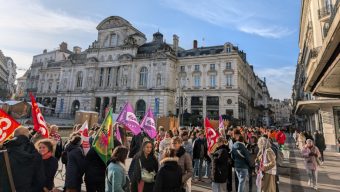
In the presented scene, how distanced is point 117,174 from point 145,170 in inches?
33.8

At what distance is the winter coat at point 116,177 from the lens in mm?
4183

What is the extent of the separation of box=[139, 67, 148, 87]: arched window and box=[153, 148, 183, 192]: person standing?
48120 millimetres

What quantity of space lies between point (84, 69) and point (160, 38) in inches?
860

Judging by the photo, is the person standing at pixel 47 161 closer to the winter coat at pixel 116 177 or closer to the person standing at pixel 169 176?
the winter coat at pixel 116 177

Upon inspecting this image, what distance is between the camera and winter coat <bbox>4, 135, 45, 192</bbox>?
3893mm

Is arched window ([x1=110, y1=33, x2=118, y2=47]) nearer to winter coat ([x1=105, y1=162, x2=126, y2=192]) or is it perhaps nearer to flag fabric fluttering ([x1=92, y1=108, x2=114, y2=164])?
flag fabric fluttering ([x1=92, y1=108, x2=114, y2=164])

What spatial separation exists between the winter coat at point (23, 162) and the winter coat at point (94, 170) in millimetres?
1156

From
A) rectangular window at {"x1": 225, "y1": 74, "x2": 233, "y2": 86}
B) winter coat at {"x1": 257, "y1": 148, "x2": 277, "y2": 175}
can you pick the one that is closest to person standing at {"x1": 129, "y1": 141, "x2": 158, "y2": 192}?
winter coat at {"x1": 257, "y1": 148, "x2": 277, "y2": 175}

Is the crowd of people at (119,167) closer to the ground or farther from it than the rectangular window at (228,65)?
closer to the ground

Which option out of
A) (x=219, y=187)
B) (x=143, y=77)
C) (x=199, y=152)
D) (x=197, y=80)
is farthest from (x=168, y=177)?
(x=143, y=77)

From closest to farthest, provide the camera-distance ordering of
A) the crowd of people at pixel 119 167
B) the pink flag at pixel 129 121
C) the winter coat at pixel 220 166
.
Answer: the crowd of people at pixel 119 167, the winter coat at pixel 220 166, the pink flag at pixel 129 121

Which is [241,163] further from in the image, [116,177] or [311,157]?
[116,177]

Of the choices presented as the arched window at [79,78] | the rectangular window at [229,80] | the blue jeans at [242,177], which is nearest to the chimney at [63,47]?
the arched window at [79,78]

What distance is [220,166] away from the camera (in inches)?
261
